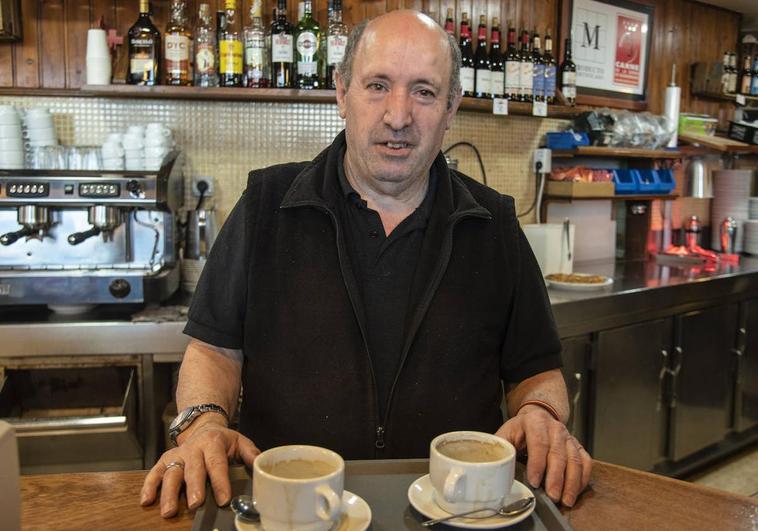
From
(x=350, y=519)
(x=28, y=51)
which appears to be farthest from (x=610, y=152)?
(x=350, y=519)

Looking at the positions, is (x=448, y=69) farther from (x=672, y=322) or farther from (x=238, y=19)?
(x=672, y=322)

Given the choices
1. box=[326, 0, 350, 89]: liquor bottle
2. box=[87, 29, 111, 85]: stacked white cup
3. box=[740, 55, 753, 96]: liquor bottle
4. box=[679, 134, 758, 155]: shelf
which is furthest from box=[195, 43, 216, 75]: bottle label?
box=[740, 55, 753, 96]: liquor bottle

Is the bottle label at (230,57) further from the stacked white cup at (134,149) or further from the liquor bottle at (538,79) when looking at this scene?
the liquor bottle at (538,79)

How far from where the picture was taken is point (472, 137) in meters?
3.52

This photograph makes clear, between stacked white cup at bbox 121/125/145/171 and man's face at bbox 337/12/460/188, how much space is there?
57.2 inches

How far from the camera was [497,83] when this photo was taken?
3.25 m

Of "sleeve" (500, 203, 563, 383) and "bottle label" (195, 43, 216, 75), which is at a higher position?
"bottle label" (195, 43, 216, 75)

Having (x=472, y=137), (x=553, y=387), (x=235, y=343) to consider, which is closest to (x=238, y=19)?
(x=472, y=137)

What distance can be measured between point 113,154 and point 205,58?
52 centimetres

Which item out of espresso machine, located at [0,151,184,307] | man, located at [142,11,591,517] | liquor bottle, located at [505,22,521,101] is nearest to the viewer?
man, located at [142,11,591,517]

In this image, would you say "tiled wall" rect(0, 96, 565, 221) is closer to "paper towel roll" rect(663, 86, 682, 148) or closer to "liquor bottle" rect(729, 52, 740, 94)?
"paper towel roll" rect(663, 86, 682, 148)

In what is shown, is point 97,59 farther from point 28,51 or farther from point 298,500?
point 298,500

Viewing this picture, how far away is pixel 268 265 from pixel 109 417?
1163 mm

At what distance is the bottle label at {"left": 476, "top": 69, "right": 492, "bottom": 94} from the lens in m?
3.20
